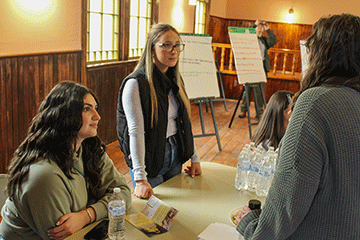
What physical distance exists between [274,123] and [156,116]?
3.09 feet

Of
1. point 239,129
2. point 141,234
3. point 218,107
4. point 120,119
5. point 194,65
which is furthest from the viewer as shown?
point 218,107

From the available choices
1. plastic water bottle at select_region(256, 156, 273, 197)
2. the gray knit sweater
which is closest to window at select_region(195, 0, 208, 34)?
plastic water bottle at select_region(256, 156, 273, 197)

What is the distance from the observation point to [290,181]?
920 mm

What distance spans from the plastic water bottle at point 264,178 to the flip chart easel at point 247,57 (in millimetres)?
3620

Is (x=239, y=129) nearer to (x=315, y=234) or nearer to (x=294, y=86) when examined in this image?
(x=294, y=86)

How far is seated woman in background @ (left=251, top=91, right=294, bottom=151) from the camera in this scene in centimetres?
239

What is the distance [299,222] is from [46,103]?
3.70ft

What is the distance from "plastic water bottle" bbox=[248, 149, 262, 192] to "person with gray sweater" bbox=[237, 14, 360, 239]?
881mm

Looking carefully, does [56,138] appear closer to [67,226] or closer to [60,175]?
[60,175]

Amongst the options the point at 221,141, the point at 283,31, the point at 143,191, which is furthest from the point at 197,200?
the point at 283,31

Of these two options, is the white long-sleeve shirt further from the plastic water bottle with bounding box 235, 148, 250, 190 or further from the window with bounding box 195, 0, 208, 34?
the window with bounding box 195, 0, 208, 34

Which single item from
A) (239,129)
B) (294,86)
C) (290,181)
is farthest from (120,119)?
(294,86)

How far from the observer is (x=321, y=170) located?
3.01 ft

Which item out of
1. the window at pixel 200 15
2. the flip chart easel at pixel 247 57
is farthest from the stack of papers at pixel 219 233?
the window at pixel 200 15
